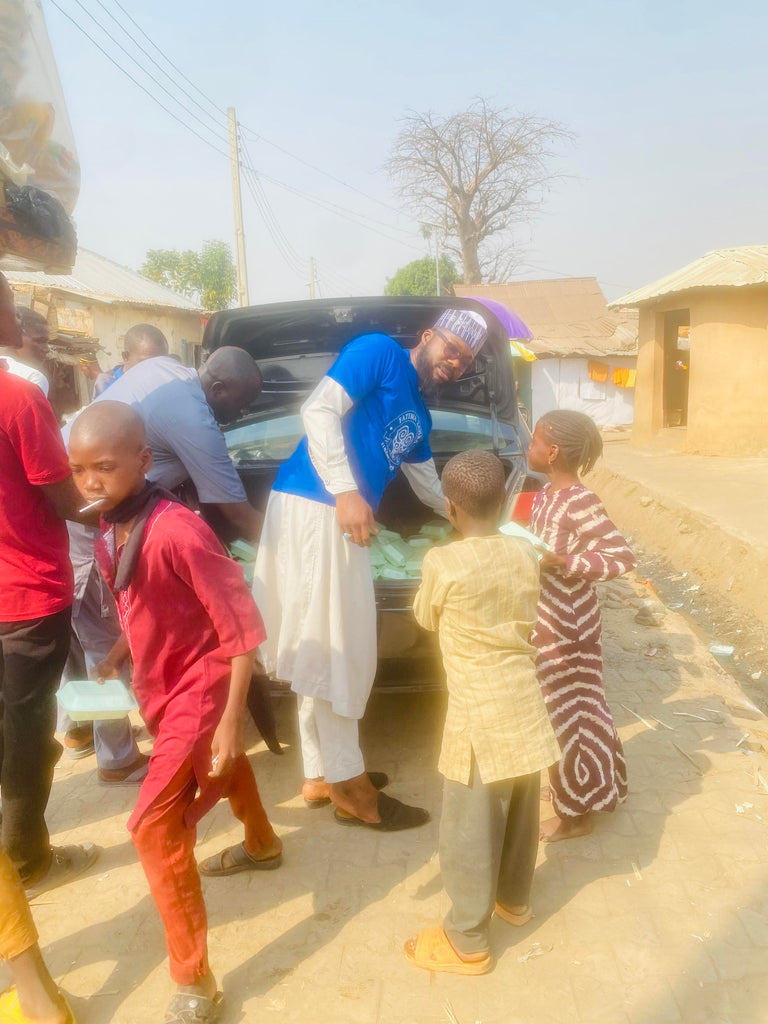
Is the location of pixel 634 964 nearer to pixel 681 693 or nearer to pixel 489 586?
pixel 489 586

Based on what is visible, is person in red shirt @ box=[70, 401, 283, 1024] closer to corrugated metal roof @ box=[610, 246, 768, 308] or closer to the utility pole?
corrugated metal roof @ box=[610, 246, 768, 308]

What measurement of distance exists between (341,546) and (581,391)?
19641mm

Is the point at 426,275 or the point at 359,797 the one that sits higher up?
the point at 426,275

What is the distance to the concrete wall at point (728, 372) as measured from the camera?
40.1 ft

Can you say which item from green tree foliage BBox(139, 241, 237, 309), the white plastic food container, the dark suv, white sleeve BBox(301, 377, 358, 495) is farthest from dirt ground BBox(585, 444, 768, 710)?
green tree foliage BBox(139, 241, 237, 309)

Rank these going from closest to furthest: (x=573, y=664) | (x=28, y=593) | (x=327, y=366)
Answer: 1. (x=28, y=593)
2. (x=573, y=664)
3. (x=327, y=366)

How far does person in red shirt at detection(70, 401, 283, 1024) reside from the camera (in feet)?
6.37

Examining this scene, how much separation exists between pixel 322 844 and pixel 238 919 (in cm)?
47

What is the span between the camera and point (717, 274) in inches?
486

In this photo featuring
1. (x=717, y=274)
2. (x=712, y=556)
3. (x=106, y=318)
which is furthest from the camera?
(x=106, y=318)

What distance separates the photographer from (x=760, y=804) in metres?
2.98

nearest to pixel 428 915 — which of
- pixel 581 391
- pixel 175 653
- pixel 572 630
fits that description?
pixel 572 630

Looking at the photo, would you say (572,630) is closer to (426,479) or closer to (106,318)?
(426,479)

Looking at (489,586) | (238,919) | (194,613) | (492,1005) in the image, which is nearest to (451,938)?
(492,1005)
